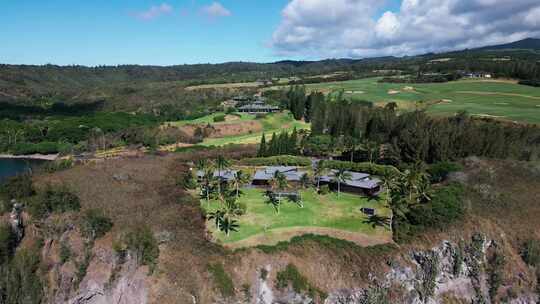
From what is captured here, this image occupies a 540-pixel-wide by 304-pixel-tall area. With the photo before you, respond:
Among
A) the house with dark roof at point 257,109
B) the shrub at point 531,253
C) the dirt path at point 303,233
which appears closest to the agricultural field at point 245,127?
the house with dark roof at point 257,109

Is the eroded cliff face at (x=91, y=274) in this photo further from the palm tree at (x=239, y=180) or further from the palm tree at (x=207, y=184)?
the palm tree at (x=239, y=180)

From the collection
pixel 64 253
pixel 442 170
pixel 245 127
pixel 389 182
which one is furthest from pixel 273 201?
pixel 245 127

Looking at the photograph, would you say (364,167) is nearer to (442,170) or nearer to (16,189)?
(442,170)

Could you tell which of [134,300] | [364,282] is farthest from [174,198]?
[364,282]

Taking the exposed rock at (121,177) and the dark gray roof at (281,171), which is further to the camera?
the exposed rock at (121,177)

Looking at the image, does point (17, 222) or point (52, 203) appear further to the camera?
point (52, 203)

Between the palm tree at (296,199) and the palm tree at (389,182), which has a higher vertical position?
the palm tree at (389,182)

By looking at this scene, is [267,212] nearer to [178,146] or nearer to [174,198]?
[174,198]
